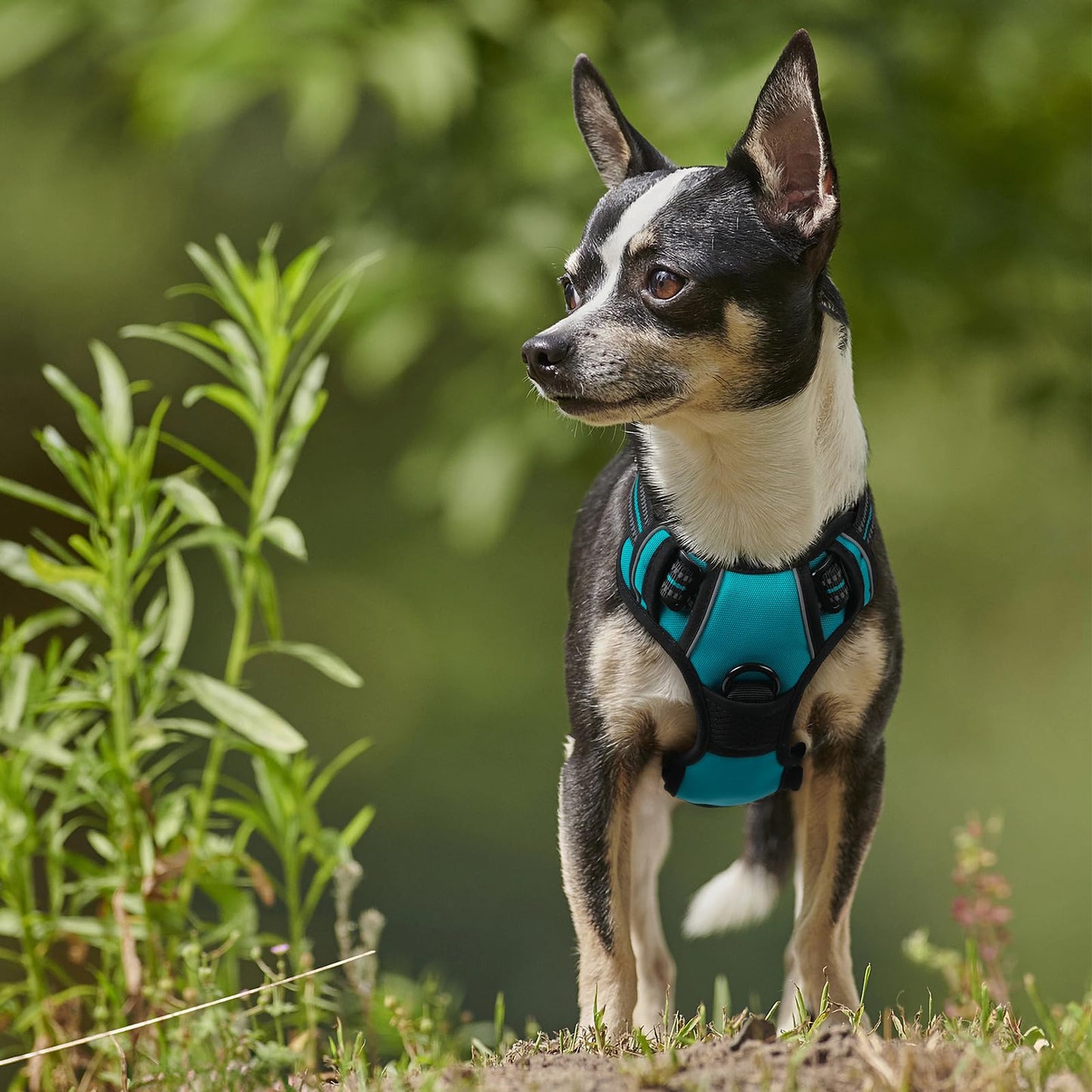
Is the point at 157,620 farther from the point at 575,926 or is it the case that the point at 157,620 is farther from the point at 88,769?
the point at 575,926

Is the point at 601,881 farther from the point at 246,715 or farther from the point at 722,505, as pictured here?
the point at 246,715

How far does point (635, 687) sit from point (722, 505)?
35 centimetres

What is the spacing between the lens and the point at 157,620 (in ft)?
10.1

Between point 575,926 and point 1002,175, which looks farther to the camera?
point 1002,175

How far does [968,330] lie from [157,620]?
2.60 metres

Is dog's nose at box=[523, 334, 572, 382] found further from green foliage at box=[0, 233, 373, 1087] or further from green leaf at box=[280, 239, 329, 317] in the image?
green leaf at box=[280, 239, 329, 317]

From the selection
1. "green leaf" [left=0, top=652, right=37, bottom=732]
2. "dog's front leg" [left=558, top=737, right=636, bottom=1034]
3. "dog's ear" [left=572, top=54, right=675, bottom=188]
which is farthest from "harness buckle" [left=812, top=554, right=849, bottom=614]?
"green leaf" [left=0, top=652, right=37, bottom=732]

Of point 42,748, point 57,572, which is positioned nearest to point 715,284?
point 57,572

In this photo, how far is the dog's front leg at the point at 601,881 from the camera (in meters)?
2.29

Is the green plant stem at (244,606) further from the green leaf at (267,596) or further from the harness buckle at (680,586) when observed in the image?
the harness buckle at (680,586)

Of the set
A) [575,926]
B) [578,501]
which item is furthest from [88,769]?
[578,501]

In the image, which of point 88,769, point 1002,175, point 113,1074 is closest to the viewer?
point 113,1074

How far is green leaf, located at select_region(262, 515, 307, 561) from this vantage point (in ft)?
8.98

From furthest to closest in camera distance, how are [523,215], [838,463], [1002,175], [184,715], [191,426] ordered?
[191,426]
[184,715]
[1002,175]
[523,215]
[838,463]
